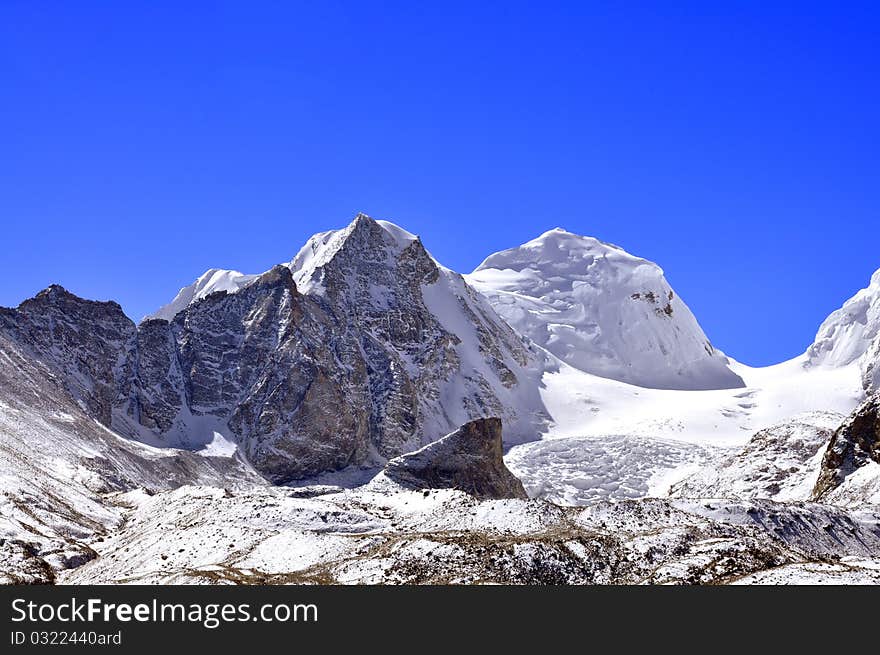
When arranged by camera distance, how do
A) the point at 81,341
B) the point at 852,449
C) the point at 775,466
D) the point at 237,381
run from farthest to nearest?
1. the point at 237,381
2. the point at 81,341
3. the point at 775,466
4. the point at 852,449

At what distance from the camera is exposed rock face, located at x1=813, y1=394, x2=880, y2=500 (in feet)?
360

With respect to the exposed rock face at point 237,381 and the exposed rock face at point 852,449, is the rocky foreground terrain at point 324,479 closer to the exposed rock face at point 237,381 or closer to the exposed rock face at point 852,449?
the exposed rock face at point 852,449

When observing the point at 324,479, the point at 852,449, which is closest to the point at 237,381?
the point at 324,479

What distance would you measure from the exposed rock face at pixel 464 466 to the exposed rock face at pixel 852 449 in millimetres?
31661

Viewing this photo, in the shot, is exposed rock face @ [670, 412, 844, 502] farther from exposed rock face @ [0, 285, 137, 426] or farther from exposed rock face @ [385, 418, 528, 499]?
exposed rock face @ [0, 285, 137, 426]

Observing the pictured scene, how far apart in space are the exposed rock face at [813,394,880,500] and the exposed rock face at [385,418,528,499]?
1246 inches

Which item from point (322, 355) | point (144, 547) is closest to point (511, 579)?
point (144, 547)

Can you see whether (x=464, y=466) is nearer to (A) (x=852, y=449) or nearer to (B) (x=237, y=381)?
(A) (x=852, y=449)

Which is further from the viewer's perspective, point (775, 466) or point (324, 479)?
point (324, 479)

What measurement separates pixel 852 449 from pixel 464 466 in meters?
36.4

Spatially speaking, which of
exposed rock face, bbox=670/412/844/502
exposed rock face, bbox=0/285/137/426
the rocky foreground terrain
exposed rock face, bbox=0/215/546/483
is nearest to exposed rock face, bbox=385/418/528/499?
the rocky foreground terrain

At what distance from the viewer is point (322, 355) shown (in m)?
191

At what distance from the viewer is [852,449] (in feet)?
368

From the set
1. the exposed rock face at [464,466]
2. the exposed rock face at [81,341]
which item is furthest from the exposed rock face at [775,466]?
the exposed rock face at [81,341]
